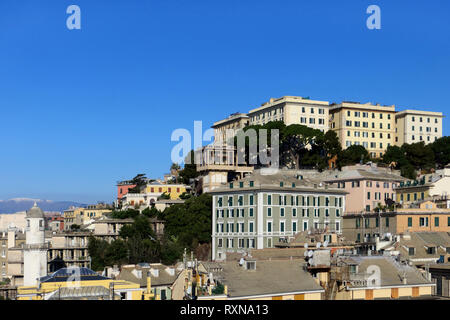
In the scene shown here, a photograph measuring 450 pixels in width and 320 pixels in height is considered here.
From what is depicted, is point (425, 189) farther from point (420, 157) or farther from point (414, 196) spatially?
point (420, 157)

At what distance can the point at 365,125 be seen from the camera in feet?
386

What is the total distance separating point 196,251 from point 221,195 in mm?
8006

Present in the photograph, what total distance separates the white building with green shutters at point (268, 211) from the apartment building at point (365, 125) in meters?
38.8

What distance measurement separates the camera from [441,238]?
5838 centimetres

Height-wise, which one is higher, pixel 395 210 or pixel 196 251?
pixel 395 210

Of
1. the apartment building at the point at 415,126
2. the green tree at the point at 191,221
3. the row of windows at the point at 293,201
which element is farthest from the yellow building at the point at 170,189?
the apartment building at the point at 415,126

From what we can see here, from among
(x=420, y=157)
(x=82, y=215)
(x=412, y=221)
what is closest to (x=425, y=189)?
(x=412, y=221)

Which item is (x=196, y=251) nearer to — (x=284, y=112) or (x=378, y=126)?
(x=284, y=112)

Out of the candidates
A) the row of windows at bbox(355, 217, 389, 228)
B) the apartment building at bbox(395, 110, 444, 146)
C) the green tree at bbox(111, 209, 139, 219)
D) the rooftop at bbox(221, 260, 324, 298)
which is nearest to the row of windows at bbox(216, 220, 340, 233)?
the row of windows at bbox(355, 217, 389, 228)

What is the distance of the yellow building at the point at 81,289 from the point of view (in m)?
37.2

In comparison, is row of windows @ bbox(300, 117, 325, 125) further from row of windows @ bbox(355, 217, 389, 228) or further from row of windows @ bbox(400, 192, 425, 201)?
row of windows @ bbox(355, 217, 389, 228)

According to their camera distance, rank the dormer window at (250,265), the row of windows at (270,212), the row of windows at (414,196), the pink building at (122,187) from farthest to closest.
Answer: the pink building at (122,187)
the row of windows at (414,196)
the row of windows at (270,212)
the dormer window at (250,265)

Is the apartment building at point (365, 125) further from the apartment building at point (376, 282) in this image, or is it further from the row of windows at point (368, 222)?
the apartment building at point (376, 282)
